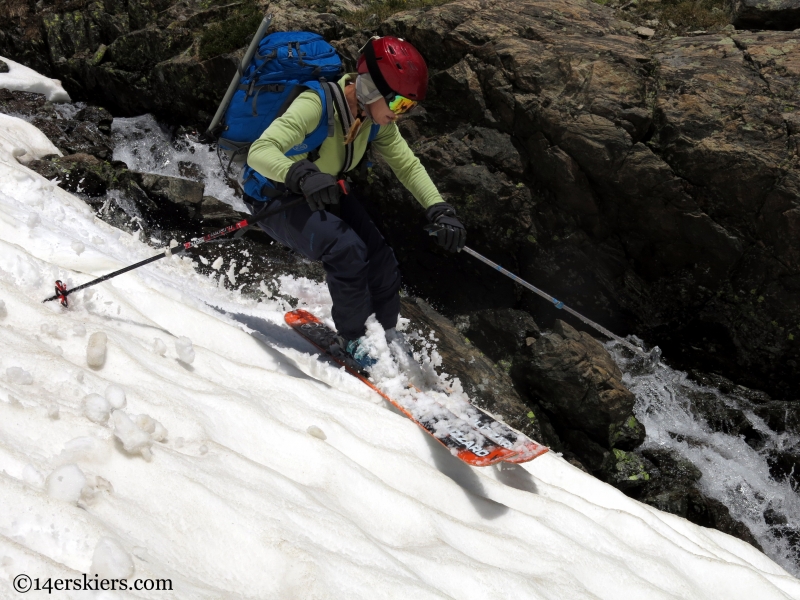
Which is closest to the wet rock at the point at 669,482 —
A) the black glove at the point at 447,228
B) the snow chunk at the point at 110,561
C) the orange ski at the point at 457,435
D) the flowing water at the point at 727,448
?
the flowing water at the point at 727,448

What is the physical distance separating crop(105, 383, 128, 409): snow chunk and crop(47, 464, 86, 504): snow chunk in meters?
0.73

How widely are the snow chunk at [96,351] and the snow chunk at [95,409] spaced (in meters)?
0.64

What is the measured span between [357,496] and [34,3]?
16231 mm

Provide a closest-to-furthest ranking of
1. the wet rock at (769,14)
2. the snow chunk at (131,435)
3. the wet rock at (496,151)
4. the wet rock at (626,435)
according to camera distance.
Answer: the snow chunk at (131,435) < the wet rock at (626,435) < the wet rock at (496,151) < the wet rock at (769,14)

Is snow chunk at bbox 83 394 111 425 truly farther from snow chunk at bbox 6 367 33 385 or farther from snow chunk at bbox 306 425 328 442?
snow chunk at bbox 306 425 328 442

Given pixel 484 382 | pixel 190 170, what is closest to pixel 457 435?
pixel 484 382

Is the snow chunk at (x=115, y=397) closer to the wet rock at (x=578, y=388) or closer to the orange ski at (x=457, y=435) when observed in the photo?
the orange ski at (x=457, y=435)

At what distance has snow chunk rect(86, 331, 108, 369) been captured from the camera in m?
3.95

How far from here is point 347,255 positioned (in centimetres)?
529

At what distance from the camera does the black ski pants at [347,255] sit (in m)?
5.30

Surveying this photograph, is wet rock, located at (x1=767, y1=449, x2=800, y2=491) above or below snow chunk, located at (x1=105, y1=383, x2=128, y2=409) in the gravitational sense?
below

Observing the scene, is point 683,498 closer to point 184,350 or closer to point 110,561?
point 184,350

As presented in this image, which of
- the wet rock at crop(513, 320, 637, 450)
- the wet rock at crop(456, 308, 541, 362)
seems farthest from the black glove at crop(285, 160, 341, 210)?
the wet rock at crop(456, 308, 541, 362)

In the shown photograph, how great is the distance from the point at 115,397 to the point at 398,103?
3279mm
